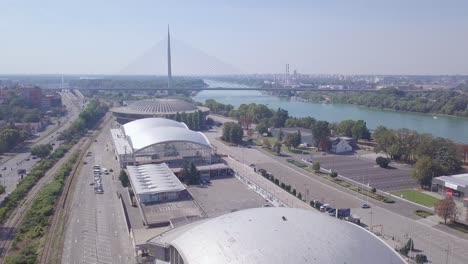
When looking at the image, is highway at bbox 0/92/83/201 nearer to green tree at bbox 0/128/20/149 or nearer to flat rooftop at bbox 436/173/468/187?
green tree at bbox 0/128/20/149

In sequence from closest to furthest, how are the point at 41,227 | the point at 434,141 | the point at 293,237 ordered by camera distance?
the point at 293,237, the point at 41,227, the point at 434,141

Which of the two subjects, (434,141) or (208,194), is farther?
(434,141)

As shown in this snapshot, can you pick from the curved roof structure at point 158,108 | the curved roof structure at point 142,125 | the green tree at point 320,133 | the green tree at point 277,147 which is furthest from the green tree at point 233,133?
the curved roof structure at point 158,108

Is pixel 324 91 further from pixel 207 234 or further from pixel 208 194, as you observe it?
pixel 207 234

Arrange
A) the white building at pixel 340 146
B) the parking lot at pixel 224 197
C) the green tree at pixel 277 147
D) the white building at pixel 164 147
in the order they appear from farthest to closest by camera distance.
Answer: the white building at pixel 340 146 → the green tree at pixel 277 147 → the white building at pixel 164 147 → the parking lot at pixel 224 197

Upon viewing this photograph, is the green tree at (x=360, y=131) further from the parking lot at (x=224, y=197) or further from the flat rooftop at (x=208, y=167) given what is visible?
the parking lot at (x=224, y=197)

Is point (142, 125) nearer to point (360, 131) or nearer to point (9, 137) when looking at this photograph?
point (9, 137)

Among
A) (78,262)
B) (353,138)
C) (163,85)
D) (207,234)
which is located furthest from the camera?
(163,85)

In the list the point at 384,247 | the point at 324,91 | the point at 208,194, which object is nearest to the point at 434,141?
the point at 208,194
